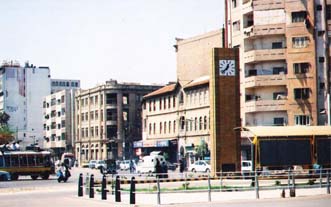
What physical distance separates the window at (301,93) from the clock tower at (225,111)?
26238mm

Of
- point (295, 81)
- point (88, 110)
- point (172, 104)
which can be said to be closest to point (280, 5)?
point (295, 81)

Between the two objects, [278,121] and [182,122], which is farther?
[182,122]

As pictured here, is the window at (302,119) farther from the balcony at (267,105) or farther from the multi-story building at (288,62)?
the balcony at (267,105)

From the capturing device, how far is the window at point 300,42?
70675 millimetres

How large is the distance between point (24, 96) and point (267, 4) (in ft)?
300

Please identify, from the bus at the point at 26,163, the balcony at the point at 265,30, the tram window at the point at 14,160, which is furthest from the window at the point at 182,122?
the tram window at the point at 14,160

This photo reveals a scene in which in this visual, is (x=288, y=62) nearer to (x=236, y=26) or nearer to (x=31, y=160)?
(x=236, y=26)

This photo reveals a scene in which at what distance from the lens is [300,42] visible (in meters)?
70.8

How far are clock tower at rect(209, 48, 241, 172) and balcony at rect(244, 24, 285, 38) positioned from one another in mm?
26500

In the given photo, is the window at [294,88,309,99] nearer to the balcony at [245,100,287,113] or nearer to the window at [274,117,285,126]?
the balcony at [245,100,287,113]

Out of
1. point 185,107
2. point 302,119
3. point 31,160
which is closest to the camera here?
point 31,160

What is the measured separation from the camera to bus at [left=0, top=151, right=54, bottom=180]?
5809cm

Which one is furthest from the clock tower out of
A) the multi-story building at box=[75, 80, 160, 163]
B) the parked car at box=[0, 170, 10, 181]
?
the multi-story building at box=[75, 80, 160, 163]

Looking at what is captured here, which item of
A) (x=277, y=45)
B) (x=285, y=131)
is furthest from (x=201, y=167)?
(x=285, y=131)
